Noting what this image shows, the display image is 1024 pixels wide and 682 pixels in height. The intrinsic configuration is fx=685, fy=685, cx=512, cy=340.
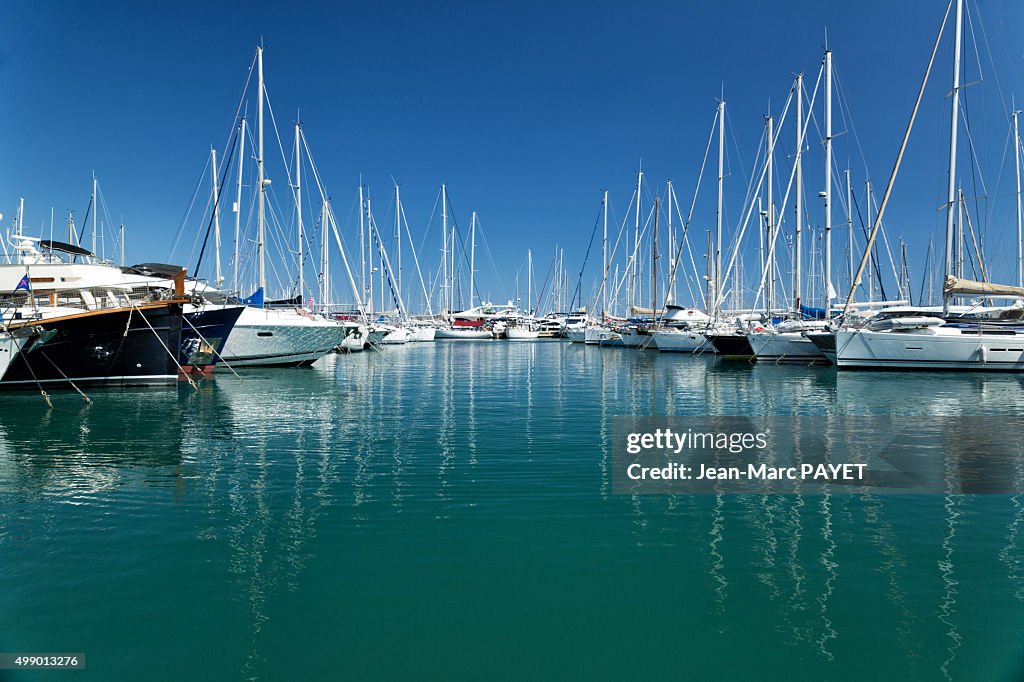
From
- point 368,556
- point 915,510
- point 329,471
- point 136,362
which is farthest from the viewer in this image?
point 136,362

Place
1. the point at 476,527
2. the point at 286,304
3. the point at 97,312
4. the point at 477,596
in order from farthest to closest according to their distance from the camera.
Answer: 1. the point at 286,304
2. the point at 97,312
3. the point at 476,527
4. the point at 477,596

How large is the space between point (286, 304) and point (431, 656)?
37940 millimetres

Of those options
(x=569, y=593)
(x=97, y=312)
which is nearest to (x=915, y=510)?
(x=569, y=593)

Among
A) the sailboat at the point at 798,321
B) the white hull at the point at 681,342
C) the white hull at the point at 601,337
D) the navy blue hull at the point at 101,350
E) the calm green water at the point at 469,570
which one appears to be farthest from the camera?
the white hull at the point at 601,337

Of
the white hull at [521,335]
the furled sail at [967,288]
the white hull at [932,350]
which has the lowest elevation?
the white hull at [932,350]

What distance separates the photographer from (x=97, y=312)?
2302 cm

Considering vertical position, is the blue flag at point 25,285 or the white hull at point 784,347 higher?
the blue flag at point 25,285

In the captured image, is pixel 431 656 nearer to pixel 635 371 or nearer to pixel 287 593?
pixel 287 593

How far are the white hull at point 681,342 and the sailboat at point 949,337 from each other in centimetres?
1878

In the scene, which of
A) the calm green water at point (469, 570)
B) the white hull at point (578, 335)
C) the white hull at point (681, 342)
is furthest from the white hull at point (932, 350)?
the white hull at point (578, 335)

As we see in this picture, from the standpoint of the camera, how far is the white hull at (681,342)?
55653 mm

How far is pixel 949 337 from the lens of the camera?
33781 mm

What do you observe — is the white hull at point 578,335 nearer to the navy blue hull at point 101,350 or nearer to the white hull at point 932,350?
the white hull at point 932,350

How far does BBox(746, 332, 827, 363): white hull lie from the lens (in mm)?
42156
